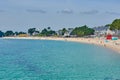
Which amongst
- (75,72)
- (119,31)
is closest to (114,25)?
(119,31)

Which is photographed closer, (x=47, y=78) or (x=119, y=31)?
(x=47, y=78)

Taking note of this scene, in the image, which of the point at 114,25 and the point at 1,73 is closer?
the point at 1,73

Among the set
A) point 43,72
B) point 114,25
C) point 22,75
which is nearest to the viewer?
point 22,75

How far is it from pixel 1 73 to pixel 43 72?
4.66 meters

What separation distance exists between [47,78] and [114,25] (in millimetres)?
140206

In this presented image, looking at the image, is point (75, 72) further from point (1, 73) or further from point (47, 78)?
point (1, 73)

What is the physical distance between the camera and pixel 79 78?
33.5 metres

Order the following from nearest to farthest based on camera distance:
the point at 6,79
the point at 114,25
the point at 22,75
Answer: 1. the point at 6,79
2. the point at 22,75
3. the point at 114,25

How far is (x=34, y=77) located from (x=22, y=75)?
1844 mm

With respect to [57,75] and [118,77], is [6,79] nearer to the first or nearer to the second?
[57,75]

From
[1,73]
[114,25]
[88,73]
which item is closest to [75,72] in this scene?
[88,73]

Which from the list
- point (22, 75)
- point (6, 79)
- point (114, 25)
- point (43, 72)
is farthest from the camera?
point (114, 25)

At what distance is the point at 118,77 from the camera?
33594 mm

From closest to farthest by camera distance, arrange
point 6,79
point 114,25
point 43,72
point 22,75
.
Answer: point 6,79 → point 22,75 → point 43,72 → point 114,25
